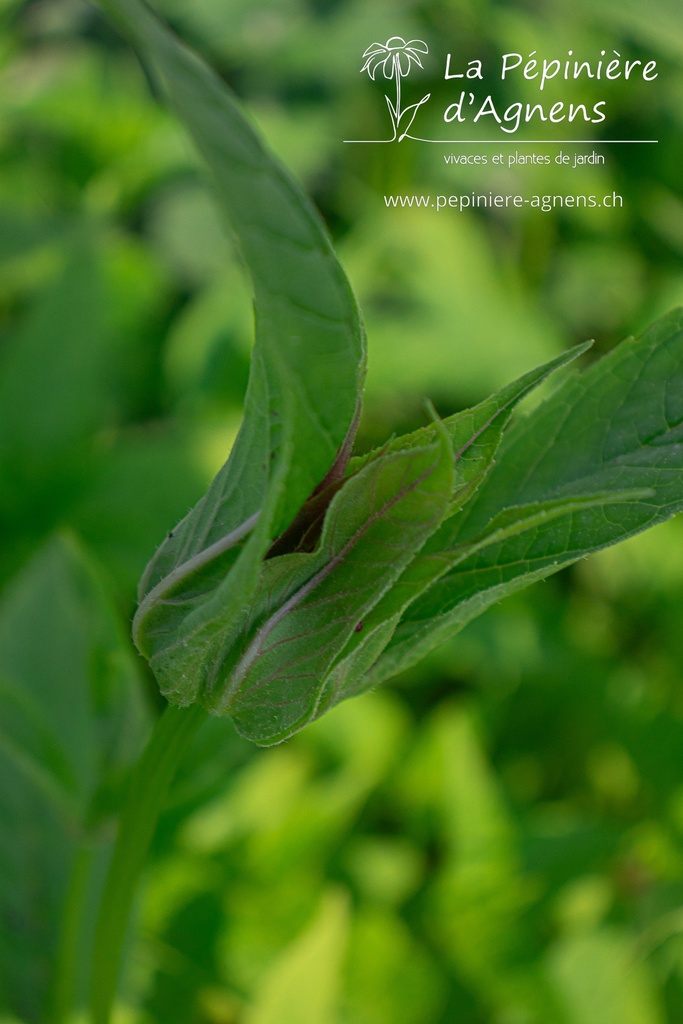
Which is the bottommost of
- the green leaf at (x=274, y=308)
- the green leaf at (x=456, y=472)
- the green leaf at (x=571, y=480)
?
the green leaf at (x=571, y=480)

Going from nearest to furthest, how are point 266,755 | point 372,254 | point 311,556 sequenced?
point 311,556
point 266,755
point 372,254

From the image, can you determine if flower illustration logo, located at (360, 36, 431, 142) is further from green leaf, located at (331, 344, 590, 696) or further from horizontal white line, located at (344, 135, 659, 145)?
green leaf, located at (331, 344, 590, 696)

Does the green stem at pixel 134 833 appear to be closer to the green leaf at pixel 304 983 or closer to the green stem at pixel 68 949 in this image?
the green stem at pixel 68 949

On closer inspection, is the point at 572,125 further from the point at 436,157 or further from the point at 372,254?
the point at 372,254

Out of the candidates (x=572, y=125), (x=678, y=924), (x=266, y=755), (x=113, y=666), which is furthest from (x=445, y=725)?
(x=572, y=125)

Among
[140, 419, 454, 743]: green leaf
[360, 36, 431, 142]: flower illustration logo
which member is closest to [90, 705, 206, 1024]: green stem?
[140, 419, 454, 743]: green leaf

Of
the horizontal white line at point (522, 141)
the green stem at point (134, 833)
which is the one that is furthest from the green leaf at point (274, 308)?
the horizontal white line at point (522, 141)

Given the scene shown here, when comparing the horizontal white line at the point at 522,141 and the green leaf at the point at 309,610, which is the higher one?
the green leaf at the point at 309,610
